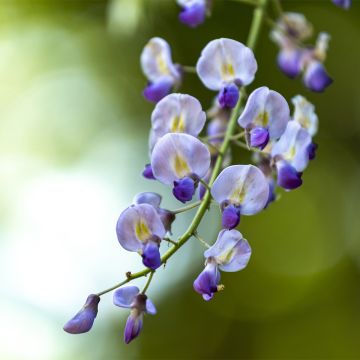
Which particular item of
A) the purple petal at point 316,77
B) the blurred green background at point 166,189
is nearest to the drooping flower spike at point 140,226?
the purple petal at point 316,77

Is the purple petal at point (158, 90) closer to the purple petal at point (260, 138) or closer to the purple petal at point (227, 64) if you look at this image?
the purple petal at point (227, 64)

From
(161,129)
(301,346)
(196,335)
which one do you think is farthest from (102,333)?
(161,129)

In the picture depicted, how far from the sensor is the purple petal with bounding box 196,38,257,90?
1104 millimetres

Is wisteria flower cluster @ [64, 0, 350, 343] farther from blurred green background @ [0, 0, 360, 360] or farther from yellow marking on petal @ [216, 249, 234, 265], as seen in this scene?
blurred green background @ [0, 0, 360, 360]

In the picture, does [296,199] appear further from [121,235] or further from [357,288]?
[121,235]

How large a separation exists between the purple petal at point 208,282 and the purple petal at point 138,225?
9 centimetres

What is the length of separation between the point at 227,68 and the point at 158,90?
0.80ft

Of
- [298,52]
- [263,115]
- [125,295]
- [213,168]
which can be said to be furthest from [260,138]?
[298,52]

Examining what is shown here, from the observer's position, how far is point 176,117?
1.09m

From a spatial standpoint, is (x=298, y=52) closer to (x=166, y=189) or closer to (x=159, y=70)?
(x=159, y=70)

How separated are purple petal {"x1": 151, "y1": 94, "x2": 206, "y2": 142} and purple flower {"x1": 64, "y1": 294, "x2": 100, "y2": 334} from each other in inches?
11.4

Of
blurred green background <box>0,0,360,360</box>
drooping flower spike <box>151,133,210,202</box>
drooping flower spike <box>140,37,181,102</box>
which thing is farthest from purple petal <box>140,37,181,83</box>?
blurred green background <box>0,0,360,360</box>

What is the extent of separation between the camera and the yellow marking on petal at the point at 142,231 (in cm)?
97

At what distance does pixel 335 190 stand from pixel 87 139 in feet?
6.32
